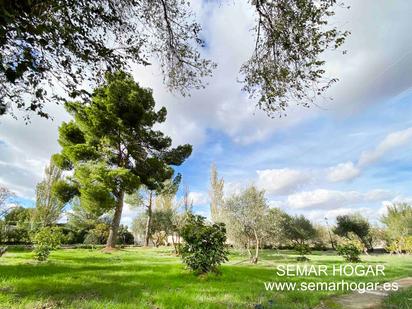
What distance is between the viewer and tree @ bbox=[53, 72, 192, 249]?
20.6 metres

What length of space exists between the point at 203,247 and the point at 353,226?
38.2 meters

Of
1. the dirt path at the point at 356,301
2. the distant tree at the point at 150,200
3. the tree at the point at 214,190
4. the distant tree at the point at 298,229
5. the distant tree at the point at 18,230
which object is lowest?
the dirt path at the point at 356,301

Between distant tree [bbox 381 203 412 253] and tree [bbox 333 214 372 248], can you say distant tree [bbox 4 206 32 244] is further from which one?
tree [bbox 333 214 372 248]

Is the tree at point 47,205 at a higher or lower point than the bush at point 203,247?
higher

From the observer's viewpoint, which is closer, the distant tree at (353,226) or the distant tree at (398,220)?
the distant tree at (398,220)

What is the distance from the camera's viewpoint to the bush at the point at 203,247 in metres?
8.92

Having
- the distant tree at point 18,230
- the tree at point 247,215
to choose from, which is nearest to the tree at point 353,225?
the tree at point 247,215

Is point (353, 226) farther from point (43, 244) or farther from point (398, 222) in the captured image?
point (43, 244)

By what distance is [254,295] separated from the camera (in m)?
5.88

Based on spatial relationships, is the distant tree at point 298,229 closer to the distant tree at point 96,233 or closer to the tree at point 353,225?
the tree at point 353,225

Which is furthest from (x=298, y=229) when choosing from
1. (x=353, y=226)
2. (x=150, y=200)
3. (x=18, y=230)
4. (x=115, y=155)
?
(x=18, y=230)

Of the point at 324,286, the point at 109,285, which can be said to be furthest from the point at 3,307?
the point at 324,286

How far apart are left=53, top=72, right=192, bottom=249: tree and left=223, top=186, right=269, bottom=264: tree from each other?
23.8 ft

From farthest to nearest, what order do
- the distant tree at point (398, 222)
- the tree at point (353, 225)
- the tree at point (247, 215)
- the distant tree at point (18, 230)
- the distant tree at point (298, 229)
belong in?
the distant tree at point (298, 229), the tree at point (353, 225), the distant tree at point (398, 222), the distant tree at point (18, 230), the tree at point (247, 215)
